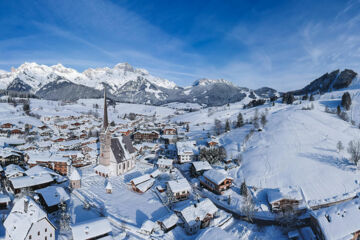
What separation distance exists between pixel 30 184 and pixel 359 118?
111309 mm

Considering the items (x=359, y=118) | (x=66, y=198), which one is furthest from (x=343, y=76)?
(x=66, y=198)

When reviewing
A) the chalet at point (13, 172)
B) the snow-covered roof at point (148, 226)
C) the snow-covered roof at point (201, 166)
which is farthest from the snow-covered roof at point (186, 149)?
the chalet at point (13, 172)

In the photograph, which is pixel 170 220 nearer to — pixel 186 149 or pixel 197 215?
pixel 197 215

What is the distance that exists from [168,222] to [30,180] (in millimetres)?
28814

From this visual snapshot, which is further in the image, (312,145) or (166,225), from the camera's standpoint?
(312,145)

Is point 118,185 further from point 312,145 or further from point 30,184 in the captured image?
point 312,145

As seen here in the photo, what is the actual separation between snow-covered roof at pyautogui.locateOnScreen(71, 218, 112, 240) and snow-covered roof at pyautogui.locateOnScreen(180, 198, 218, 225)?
1159 cm

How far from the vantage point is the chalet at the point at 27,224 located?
2298 cm

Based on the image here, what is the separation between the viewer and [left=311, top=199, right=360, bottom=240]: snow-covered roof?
2638 cm

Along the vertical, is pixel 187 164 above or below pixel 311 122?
below

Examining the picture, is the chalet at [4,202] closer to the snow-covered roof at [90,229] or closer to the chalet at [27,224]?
the chalet at [27,224]

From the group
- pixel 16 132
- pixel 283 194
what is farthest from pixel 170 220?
pixel 16 132

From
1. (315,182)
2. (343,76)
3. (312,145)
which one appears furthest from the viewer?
(343,76)

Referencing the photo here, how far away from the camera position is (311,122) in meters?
72.8
